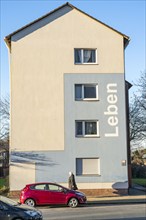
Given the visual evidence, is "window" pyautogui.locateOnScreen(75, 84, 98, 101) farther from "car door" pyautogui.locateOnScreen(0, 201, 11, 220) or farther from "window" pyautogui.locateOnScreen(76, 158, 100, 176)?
"car door" pyautogui.locateOnScreen(0, 201, 11, 220)

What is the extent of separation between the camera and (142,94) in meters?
49.0

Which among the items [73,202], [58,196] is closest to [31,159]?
A: [58,196]

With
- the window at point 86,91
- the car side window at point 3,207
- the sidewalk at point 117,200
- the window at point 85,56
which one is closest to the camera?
the car side window at point 3,207

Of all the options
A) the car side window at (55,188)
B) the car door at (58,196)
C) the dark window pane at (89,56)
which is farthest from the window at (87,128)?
the car door at (58,196)

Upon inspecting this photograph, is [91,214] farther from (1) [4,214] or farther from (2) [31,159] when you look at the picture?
(2) [31,159]

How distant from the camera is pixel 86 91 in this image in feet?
98.7

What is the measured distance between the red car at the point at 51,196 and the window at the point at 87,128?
7724 millimetres

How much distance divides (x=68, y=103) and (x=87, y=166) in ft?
14.8

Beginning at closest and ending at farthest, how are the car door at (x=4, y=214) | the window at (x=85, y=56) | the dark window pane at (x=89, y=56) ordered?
the car door at (x=4, y=214)
the window at (x=85, y=56)
the dark window pane at (x=89, y=56)

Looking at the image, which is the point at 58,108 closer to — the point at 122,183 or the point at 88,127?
the point at 88,127

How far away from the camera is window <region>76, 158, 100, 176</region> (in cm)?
2920

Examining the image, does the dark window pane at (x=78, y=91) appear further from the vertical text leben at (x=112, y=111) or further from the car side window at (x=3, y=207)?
the car side window at (x=3, y=207)

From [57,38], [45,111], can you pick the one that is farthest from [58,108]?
[57,38]

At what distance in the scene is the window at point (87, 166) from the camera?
2920cm
